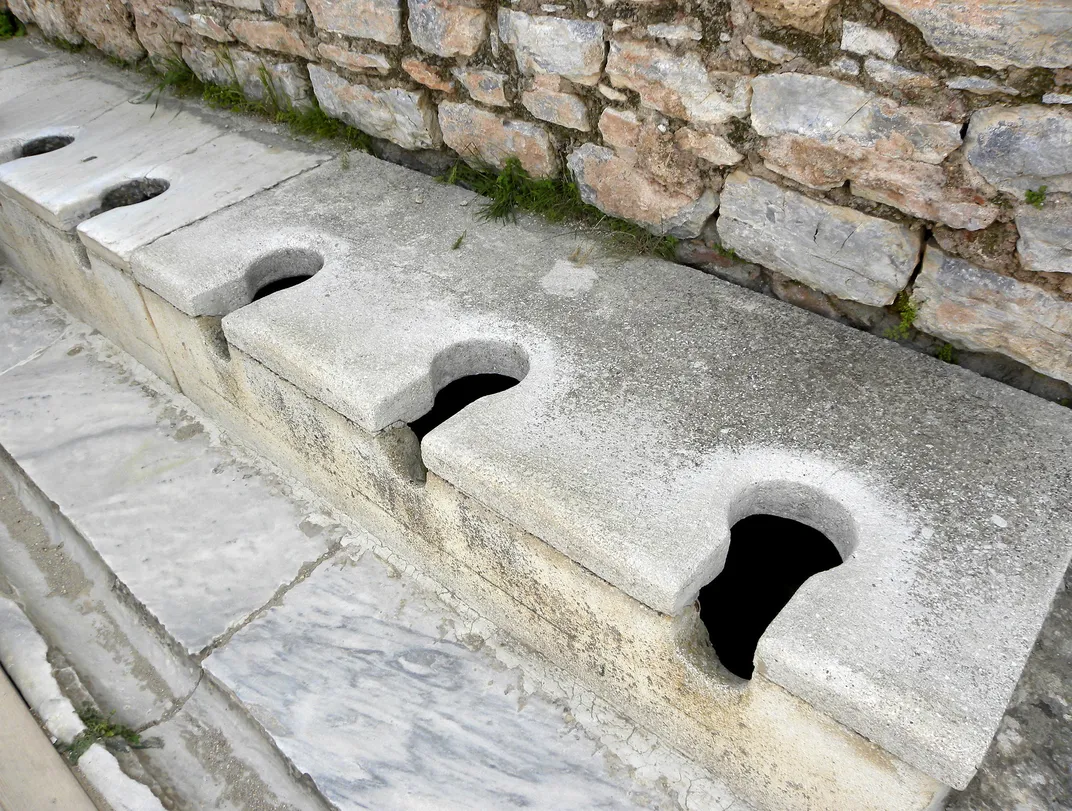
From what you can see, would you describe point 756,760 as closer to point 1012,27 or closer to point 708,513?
point 708,513

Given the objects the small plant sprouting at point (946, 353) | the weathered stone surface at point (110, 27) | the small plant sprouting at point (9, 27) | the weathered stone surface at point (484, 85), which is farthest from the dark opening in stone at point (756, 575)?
the small plant sprouting at point (9, 27)

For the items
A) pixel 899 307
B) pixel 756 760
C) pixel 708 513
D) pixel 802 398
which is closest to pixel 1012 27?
pixel 899 307

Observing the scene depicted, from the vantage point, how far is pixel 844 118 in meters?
1.91

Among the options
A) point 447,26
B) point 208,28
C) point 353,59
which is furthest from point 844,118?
point 208,28

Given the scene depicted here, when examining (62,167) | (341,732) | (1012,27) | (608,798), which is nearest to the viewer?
(1012,27)

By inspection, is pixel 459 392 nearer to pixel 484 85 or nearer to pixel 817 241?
pixel 484 85

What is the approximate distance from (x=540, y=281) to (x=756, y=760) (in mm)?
1412

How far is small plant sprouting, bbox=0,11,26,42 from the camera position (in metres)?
4.93

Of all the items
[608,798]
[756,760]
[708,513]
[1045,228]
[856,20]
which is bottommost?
[608,798]

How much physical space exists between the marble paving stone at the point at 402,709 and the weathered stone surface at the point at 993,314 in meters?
1.26

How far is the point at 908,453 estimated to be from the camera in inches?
70.9

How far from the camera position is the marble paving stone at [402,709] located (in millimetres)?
1888

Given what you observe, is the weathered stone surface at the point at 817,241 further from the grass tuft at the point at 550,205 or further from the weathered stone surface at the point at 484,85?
the weathered stone surface at the point at 484,85

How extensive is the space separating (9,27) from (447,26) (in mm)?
3945
